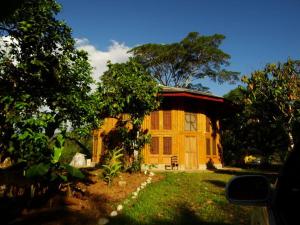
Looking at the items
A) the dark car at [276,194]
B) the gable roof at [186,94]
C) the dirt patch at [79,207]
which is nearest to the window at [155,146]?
the gable roof at [186,94]

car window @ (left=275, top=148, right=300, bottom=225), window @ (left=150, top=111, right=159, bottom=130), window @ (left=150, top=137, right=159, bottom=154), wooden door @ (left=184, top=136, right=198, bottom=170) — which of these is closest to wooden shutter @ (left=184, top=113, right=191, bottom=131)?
wooden door @ (left=184, top=136, right=198, bottom=170)

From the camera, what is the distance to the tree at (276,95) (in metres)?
21.5

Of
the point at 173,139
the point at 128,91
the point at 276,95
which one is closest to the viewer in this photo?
the point at 128,91

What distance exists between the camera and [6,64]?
1151 centimetres

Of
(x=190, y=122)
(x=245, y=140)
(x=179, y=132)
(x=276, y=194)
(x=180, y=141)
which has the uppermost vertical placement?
(x=190, y=122)

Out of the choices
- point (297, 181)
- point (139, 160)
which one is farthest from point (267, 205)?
point (139, 160)

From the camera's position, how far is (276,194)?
2209 mm

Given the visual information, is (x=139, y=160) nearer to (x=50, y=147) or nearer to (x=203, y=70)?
(x=50, y=147)

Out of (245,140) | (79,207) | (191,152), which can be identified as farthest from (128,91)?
(245,140)

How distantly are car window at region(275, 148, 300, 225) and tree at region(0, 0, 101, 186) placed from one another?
8595mm

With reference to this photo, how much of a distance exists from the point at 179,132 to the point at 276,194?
24843 millimetres

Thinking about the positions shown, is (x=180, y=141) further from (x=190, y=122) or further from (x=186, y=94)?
(x=186, y=94)

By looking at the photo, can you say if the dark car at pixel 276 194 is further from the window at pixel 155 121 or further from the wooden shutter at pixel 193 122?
the wooden shutter at pixel 193 122

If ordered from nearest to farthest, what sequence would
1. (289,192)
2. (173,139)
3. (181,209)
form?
(289,192)
(181,209)
(173,139)
